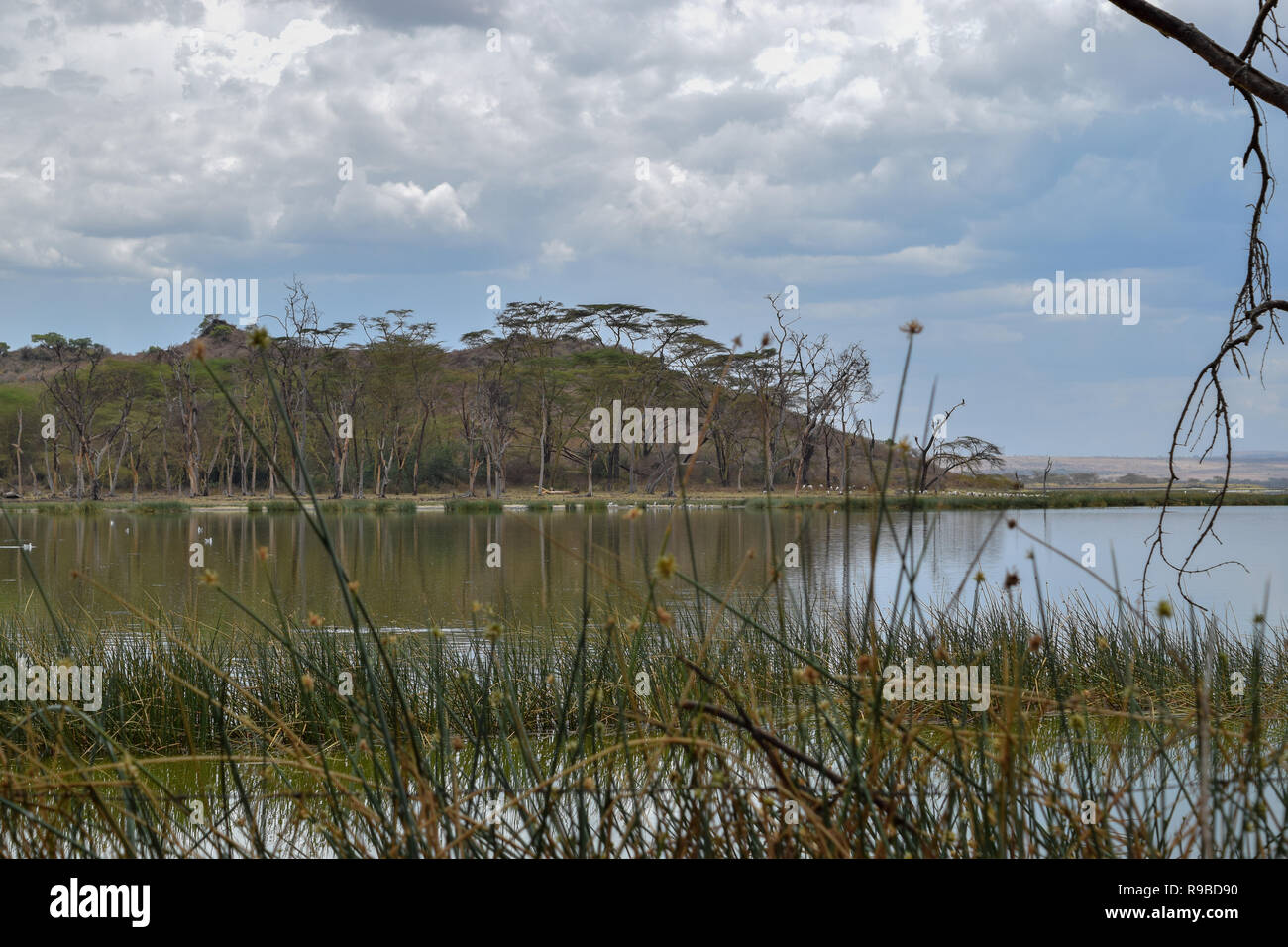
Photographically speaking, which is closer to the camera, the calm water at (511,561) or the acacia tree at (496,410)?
the calm water at (511,561)

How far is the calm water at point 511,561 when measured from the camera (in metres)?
8.26

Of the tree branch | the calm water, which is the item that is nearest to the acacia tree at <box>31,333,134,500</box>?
the calm water
